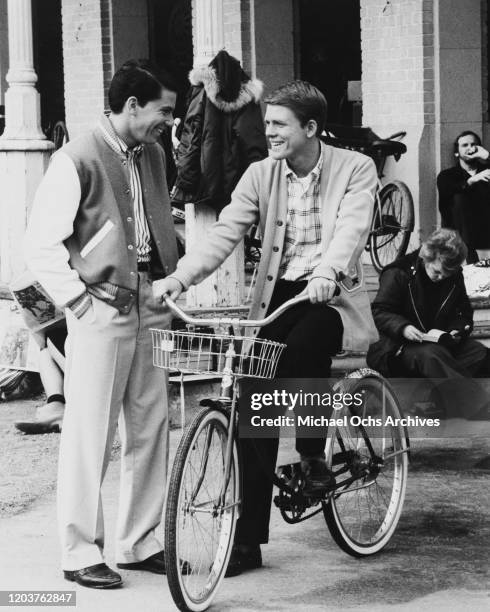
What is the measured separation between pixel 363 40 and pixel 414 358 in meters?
5.98

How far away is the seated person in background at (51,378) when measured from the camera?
8.80 m

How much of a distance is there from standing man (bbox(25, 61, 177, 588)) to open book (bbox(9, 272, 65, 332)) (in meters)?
2.80

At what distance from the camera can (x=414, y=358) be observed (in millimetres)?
7902

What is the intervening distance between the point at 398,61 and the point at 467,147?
1059 millimetres

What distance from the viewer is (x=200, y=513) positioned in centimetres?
553

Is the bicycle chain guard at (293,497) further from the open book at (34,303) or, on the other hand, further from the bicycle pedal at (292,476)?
the open book at (34,303)

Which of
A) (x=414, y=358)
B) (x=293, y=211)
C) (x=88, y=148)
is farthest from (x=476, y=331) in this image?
(x=88, y=148)

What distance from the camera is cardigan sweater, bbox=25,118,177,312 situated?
5.48 metres

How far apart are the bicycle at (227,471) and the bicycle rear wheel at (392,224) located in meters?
6.16

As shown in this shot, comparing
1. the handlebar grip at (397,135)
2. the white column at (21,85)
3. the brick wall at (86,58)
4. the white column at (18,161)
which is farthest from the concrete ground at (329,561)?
the brick wall at (86,58)

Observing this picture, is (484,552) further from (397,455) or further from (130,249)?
(130,249)

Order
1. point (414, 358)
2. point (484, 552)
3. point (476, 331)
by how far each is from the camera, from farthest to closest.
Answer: point (476, 331), point (414, 358), point (484, 552)

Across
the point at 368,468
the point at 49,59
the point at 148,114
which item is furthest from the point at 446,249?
the point at 49,59

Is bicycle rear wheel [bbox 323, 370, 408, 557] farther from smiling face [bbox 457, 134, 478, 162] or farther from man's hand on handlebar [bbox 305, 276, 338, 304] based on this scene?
smiling face [bbox 457, 134, 478, 162]
